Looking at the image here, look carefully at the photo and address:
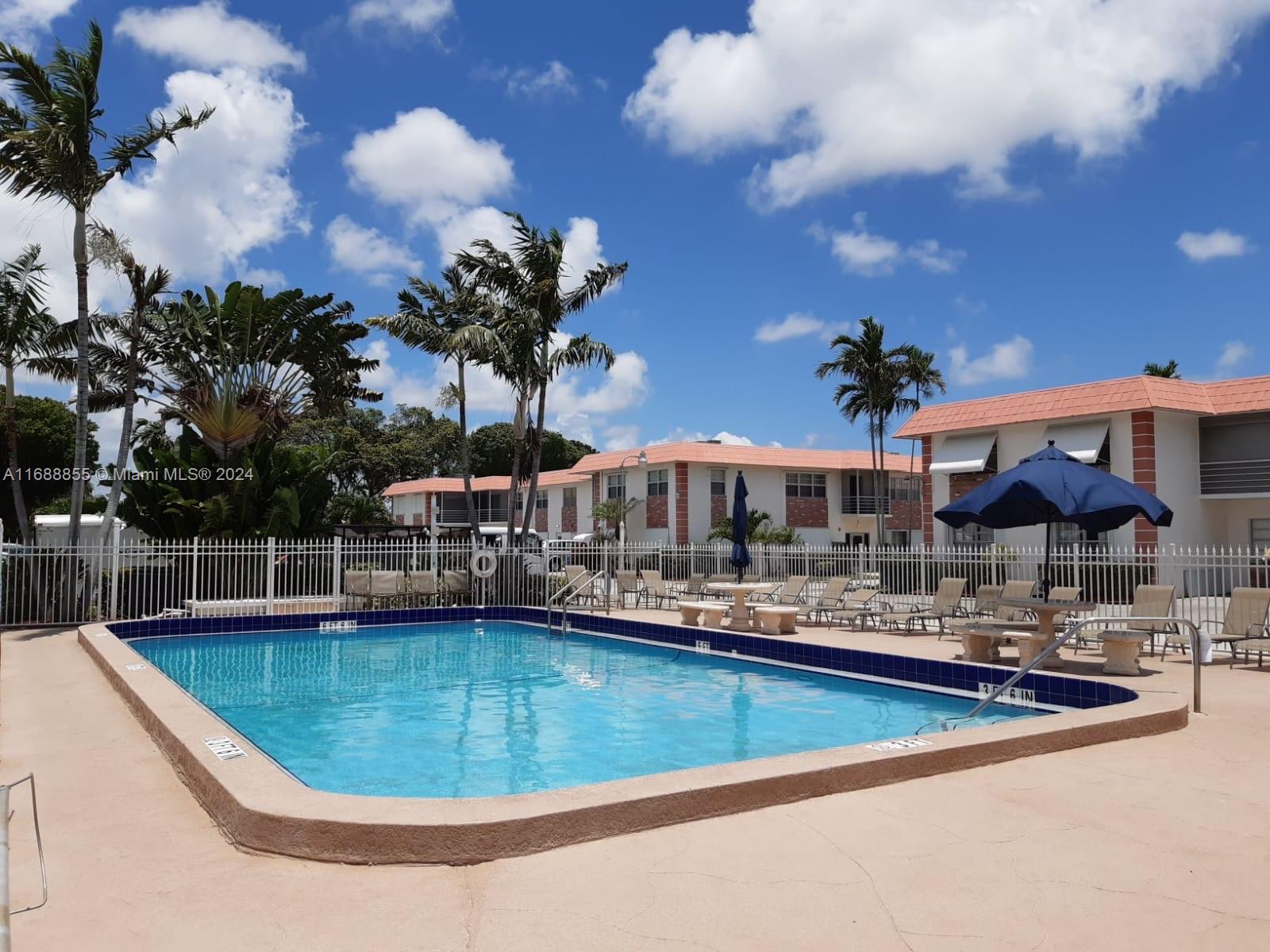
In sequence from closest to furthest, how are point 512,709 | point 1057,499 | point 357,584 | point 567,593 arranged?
→ point 1057,499, point 512,709, point 357,584, point 567,593

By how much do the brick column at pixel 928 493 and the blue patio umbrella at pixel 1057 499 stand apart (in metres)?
20.0

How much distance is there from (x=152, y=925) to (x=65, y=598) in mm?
16442

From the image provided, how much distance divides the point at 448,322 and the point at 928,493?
16773 mm

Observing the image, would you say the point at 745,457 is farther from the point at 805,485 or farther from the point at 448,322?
the point at 448,322

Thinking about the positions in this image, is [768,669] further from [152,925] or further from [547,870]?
[152,925]

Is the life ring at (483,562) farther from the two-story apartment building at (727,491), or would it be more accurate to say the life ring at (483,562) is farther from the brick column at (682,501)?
the brick column at (682,501)

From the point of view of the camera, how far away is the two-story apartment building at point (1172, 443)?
25844mm

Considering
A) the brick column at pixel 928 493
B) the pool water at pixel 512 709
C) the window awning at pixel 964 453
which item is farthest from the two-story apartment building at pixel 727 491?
the pool water at pixel 512 709

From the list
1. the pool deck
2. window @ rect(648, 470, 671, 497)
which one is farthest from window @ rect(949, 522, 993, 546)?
the pool deck

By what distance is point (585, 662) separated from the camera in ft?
48.6

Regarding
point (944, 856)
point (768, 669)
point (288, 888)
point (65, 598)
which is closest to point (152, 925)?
point (288, 888)

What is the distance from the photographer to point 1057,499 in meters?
10.5

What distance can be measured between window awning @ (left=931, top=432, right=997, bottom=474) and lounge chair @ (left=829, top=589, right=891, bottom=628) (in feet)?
44.8

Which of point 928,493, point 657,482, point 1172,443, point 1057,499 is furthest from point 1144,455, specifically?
point 657,482
